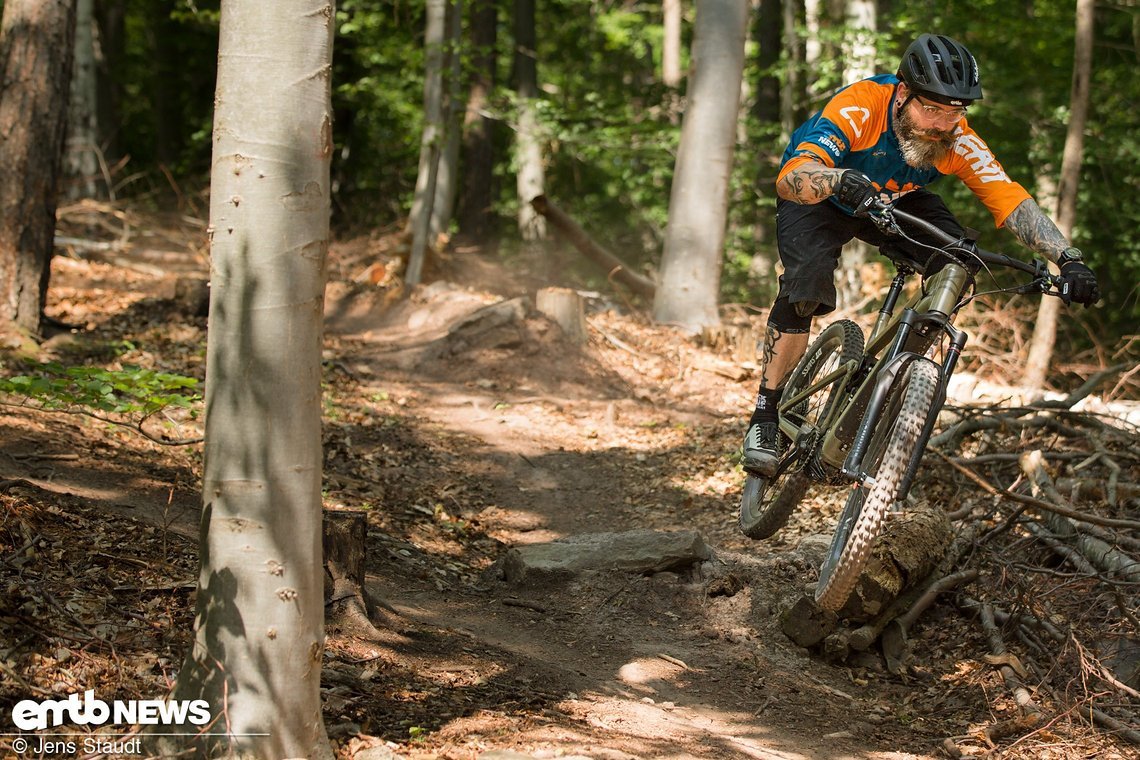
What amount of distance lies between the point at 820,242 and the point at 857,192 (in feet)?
2.06

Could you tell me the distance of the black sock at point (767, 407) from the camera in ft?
18.2

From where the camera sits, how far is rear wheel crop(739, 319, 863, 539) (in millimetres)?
5211

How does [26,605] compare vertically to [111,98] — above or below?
below

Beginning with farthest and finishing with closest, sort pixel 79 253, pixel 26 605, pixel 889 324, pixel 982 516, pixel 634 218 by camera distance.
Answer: pixel 634 218 < pixel 79 253 < pixel 982 516 < pixel 889 324 < pixel 26 605

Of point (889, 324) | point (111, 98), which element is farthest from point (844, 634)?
point (111, 98)

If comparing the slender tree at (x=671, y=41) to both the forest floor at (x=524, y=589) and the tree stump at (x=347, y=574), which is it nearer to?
the forest floor at (x=524, y=589)

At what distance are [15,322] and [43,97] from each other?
1.80 meters

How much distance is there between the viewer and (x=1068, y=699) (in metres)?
4.45

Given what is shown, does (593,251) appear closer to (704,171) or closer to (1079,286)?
(704,171)

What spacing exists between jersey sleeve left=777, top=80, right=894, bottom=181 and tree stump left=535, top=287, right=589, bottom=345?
6.07 metres

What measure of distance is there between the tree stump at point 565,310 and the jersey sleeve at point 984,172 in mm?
6106

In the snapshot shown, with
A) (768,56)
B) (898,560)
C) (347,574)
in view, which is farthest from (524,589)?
(768,56)

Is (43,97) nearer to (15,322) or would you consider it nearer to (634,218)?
(15,322)

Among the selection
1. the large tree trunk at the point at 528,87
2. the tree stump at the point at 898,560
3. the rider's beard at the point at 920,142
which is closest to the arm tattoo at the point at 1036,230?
the rider's beard at the point at 920,142
